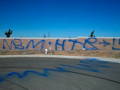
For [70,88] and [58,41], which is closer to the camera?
[70,88]

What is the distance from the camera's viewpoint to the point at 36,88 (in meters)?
4.66

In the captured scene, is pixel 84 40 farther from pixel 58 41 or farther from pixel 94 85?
pixel 94 85

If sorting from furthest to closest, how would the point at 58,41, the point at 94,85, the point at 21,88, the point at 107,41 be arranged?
1. the point at 58,41
2. the point at 107,41
3. the point at 94,85
4. the point at 21,88

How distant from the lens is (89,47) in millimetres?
24172

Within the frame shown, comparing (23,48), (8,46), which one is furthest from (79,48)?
(8,46)

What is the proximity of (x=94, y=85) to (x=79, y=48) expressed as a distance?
1971 centimetres

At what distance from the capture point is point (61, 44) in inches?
985

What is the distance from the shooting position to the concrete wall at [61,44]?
76.4ft

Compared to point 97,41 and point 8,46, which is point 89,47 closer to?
point 97,41

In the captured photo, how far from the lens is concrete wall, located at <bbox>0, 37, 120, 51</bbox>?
2330 cm

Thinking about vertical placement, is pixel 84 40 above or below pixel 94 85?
above

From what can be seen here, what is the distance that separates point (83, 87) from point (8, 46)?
25.3 metres

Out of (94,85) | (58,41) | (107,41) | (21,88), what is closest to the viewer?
(21,88)

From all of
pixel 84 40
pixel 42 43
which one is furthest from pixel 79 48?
pixel 42 43
